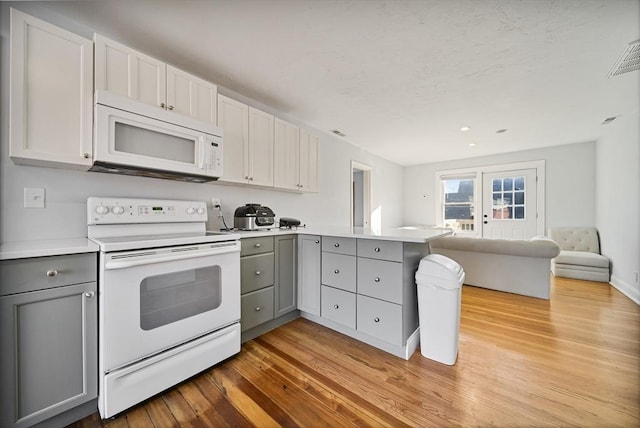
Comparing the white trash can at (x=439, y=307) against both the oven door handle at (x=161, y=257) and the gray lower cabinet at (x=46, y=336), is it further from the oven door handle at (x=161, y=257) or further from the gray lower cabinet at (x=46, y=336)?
the gray lower cabinet at (x=46, y=336)

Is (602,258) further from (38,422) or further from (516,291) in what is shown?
(38,422)

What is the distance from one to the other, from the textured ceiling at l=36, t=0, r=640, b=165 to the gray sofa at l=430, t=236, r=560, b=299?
1772 mm

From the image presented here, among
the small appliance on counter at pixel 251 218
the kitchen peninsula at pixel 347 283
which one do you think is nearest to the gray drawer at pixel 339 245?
the kitchen peninsula at pixel 347 283

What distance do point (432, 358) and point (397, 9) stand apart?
2498 millimetres

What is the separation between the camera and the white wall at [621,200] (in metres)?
3.07

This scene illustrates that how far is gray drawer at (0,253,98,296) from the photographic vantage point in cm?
112

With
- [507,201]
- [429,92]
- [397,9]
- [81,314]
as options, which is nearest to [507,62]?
[429,92]

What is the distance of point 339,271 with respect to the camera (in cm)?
224

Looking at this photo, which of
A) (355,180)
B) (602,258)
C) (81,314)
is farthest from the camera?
(355,180)

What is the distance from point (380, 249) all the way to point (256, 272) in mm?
1111

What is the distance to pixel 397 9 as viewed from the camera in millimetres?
1579

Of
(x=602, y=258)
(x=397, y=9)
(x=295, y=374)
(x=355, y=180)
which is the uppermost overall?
(x=397, y=9)

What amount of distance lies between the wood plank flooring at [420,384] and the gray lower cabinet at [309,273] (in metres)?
0.24

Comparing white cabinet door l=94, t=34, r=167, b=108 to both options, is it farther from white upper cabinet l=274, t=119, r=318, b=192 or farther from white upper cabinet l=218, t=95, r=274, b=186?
white upper cabinet l=274, t=119, r=318, b=192
